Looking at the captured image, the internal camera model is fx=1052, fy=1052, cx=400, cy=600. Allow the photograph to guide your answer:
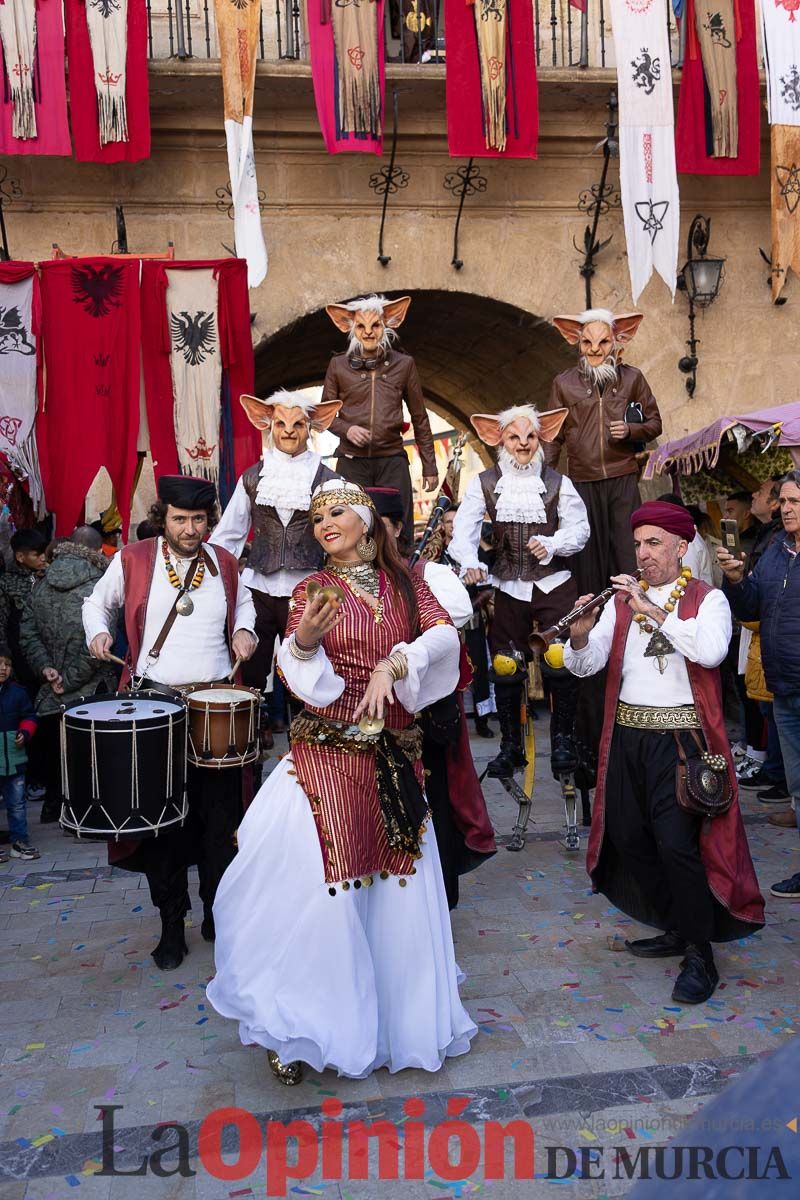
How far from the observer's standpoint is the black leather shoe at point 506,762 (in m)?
5.89

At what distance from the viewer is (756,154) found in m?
10.1

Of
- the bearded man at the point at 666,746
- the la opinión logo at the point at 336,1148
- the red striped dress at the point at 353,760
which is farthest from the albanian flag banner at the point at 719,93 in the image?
the la opinión logo at the point at 336,1148

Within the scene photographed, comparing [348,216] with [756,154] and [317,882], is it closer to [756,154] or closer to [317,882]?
[756,154]

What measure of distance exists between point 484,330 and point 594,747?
7159mm

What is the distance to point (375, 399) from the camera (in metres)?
7.22

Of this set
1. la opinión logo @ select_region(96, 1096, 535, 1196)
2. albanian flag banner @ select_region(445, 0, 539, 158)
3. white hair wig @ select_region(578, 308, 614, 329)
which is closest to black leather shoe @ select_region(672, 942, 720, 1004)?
la opinión logo @ select_region(96, 1096, 535, 1196)

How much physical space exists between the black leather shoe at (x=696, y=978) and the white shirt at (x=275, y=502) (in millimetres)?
2935

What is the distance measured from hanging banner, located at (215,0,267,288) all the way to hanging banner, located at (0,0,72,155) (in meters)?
1.40

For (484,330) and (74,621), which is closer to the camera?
(74,621)

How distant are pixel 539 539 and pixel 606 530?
1.31 metres

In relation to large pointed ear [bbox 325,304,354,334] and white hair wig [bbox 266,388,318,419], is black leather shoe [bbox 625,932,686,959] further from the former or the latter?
large pointed ear [bbox 325,304,354,334]

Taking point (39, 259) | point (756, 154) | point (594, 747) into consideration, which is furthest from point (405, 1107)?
point (756, 154)

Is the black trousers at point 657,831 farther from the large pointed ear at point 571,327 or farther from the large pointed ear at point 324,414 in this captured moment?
the large pointed ear at point 571,327

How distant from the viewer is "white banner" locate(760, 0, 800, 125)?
938 centimetres
